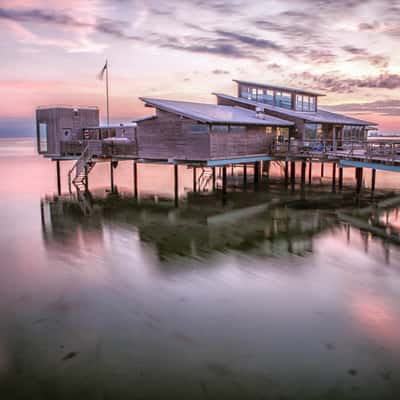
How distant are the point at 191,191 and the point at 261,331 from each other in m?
23.2

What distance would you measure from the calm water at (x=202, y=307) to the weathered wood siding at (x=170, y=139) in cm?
469

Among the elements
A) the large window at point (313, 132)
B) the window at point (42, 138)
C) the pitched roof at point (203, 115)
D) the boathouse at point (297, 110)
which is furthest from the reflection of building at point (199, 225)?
the window at point (42, 138)

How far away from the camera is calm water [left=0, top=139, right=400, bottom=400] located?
315 inches

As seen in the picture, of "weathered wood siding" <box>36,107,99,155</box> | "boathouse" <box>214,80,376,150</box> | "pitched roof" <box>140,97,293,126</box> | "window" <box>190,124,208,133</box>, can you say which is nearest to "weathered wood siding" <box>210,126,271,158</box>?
"window" <box>190,124,208,133</box>

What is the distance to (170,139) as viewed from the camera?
2605cm

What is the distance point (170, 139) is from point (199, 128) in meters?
2.29

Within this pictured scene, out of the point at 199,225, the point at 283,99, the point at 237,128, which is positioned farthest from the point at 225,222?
the point at 283,99

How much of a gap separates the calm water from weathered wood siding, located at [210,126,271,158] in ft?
15.6

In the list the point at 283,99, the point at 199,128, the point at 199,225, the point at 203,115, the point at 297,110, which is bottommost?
the point at 199,225

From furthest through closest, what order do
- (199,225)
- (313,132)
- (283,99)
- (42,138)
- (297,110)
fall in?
1. (297,110)
2. (283,99)
3. (42,138)
4. (313,132)
5. (199,225)

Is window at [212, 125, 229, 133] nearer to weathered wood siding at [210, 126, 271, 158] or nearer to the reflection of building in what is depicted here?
weathered wood siding at [210, 126, 271, 158]

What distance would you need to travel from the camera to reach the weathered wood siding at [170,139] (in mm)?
24875

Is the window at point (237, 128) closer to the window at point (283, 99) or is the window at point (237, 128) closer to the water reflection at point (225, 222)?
the water reflection at point (225, 222)

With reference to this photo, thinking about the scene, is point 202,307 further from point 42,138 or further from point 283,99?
point 283,99
